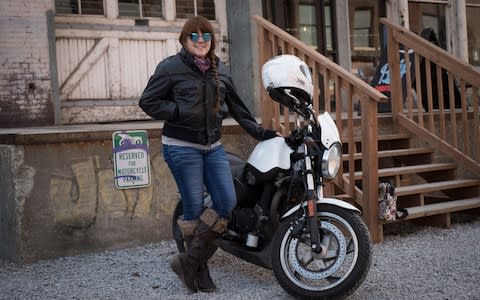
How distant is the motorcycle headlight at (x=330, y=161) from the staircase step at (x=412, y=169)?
179cm

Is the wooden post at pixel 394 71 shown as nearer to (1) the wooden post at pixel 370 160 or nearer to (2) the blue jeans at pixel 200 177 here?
(1) the wooden post at pixel 370 160

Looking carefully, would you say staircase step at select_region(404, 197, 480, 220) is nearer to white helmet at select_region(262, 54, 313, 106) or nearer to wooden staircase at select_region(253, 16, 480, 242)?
wooden staircase at select_region(253, 16, 480, 242)

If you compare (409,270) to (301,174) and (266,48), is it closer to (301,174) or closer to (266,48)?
(301,174)

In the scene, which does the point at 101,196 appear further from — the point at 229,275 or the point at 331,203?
the point at 331,203

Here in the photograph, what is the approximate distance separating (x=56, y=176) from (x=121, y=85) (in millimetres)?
2840

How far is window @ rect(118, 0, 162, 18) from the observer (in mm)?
8125

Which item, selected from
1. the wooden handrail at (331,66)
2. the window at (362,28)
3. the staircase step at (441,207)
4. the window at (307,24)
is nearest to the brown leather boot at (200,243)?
the wooden handrail at (331,66)

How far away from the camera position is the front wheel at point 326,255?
3863mm

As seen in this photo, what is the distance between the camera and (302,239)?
404 cm

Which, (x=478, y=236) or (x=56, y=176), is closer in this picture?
(x=56, y=176)

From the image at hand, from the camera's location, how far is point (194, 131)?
13.8 ft

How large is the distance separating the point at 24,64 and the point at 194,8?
8.28 feet

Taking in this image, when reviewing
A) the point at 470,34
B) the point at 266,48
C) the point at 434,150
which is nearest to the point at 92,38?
the point at 266,48

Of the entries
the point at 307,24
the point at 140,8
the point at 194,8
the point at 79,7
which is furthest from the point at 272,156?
the point at 307,24
